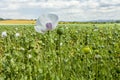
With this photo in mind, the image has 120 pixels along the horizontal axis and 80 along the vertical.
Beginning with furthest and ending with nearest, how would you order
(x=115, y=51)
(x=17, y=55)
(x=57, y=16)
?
(x=115, y=51) < (x=17, y=55) < (x=57, y=16)

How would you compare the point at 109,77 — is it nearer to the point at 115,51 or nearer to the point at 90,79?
the point at 90,79

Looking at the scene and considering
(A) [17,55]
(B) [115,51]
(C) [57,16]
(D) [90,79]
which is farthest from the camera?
(B) [115,51]

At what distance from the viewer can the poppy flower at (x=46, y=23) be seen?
2.90 metres

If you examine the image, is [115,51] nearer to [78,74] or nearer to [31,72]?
[78,74]

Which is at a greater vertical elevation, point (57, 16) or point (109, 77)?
point (57, 16)

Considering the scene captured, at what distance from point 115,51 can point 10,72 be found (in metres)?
1.60

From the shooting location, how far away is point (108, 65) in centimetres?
398

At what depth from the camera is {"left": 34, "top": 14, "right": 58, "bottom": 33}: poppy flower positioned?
290cm

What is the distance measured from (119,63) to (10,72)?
3.94ft

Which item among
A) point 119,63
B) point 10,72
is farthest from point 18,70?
point 119,63

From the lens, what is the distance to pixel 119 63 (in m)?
3.92

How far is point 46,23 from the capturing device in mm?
2955

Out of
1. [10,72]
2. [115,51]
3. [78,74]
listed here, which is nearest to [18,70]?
[10,72]

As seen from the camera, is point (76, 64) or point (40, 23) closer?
point (40, 23)
